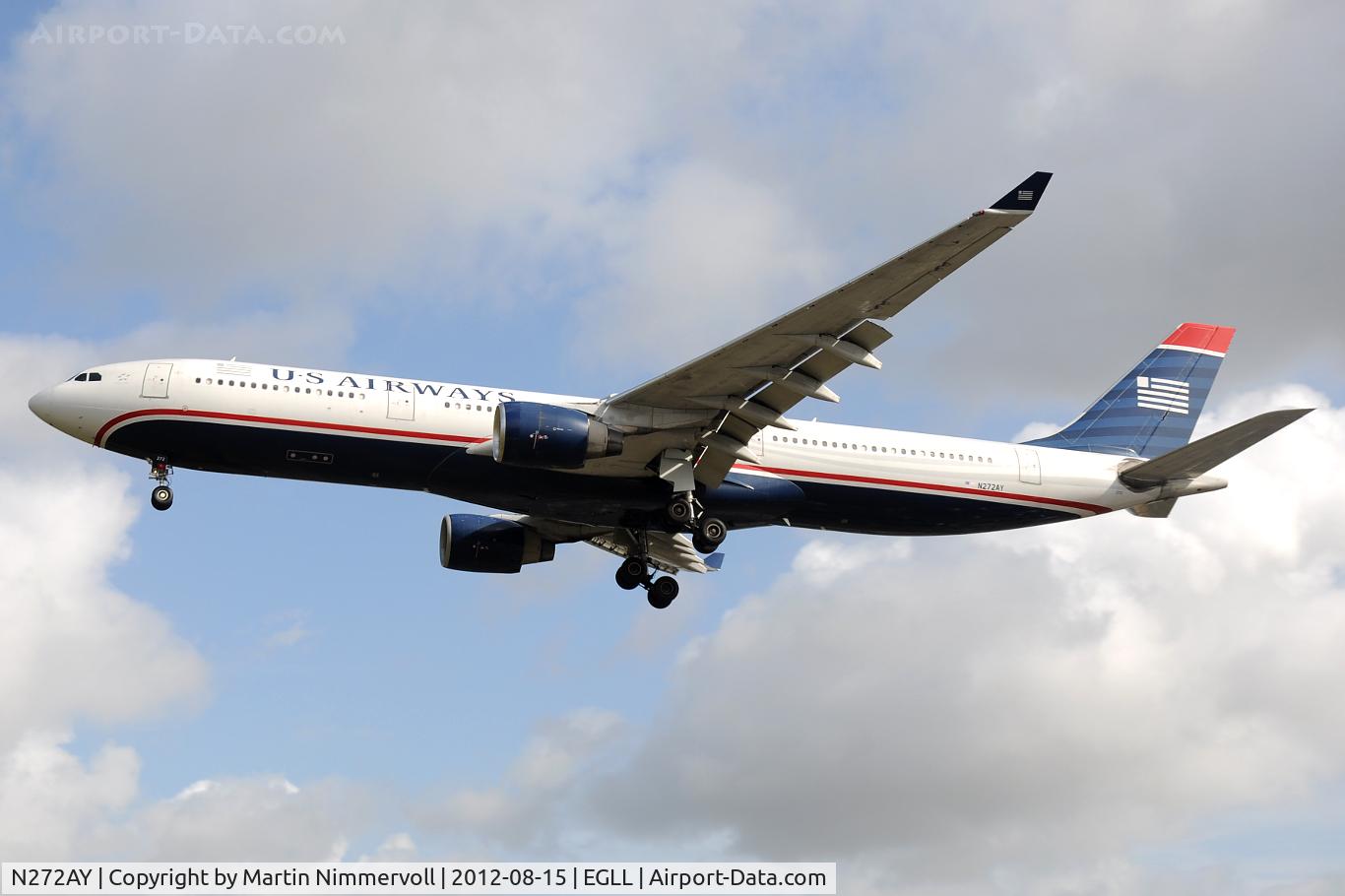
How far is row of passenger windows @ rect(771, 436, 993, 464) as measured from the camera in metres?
36.6

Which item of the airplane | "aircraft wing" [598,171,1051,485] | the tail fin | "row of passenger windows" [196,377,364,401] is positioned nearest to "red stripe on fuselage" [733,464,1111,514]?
the airplane

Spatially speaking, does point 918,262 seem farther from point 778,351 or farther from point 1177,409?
point 1177,409

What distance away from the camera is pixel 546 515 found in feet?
120

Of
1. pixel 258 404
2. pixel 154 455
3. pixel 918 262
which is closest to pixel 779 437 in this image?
pixel 918 262

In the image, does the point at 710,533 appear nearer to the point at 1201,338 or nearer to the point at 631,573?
the point at 631,573

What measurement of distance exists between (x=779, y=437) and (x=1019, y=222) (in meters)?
10.9

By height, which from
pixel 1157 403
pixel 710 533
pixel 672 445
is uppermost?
pixel 1157 403

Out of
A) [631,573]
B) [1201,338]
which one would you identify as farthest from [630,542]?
[1201,338]

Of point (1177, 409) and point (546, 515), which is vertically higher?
point (1177, 409)

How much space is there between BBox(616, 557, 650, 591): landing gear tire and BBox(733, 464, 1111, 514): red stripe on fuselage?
5.21 m

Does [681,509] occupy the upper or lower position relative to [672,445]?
lower

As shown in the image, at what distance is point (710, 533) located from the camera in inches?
1415

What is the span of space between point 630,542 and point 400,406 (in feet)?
32.5

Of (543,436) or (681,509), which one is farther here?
(681,509)
